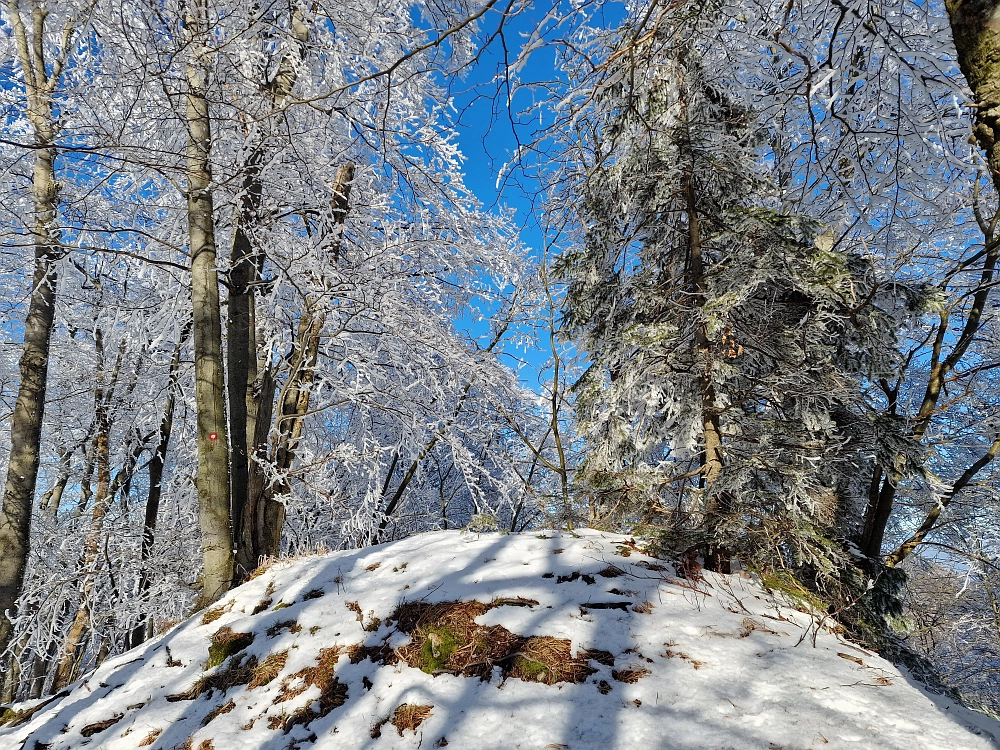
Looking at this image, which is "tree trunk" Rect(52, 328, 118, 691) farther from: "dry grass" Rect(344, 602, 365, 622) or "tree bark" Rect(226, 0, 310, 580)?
"dry grass" Rect(344, 602, 365, 622)

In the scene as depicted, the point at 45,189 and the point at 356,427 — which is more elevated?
the point at 45,189

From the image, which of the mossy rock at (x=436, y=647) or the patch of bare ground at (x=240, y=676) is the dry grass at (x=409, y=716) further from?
the patch of bare ground at (x=240, y=676)

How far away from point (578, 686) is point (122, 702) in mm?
2843

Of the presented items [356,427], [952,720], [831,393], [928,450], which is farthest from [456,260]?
[952,720]

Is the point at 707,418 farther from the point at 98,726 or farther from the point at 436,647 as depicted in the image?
the point at 98,726

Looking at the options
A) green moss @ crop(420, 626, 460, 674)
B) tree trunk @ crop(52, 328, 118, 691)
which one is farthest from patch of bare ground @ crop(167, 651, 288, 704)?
tree trunk @ crop(52, 328, 118, 691)

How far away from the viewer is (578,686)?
2500 millimetres

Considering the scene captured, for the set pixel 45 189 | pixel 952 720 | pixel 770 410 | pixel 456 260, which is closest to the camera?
pixel 952 720

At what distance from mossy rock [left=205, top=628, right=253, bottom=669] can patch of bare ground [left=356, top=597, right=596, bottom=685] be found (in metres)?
0.95

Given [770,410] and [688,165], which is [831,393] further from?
[688,165]

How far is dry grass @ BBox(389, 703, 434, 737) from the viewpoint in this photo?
2.42 m

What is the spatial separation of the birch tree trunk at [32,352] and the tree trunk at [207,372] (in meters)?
1.10

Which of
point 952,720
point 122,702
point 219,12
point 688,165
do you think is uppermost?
point 219,12

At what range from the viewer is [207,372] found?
473cm
